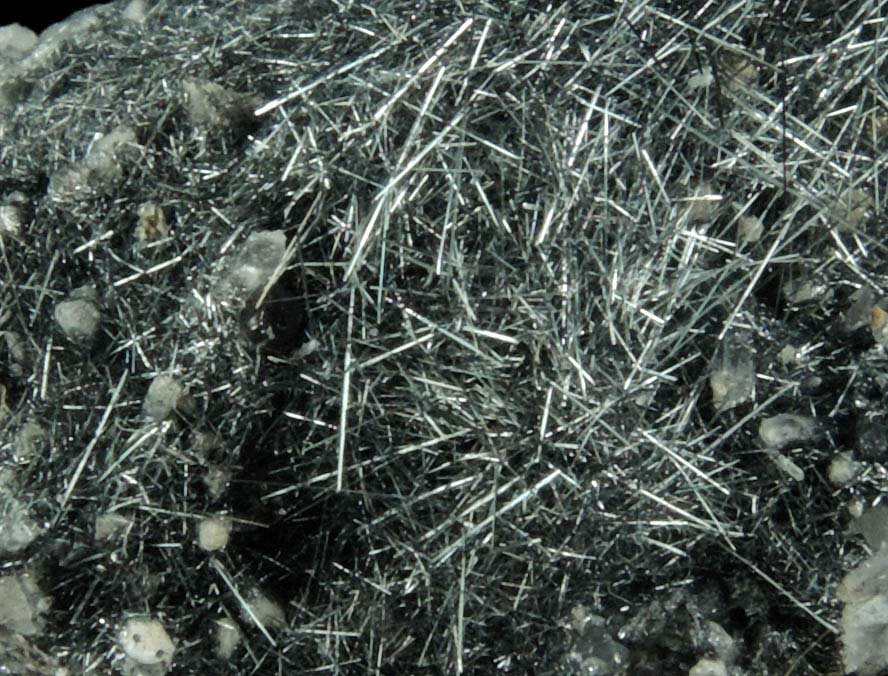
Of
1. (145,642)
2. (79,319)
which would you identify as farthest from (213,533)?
(79,319)

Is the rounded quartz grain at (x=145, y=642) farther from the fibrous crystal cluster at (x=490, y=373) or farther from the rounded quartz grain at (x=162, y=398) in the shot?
the rounded quartz grain at (x=162, y=398)

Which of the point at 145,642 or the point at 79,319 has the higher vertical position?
the point at 79,319

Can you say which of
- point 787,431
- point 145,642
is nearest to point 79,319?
point 145,642

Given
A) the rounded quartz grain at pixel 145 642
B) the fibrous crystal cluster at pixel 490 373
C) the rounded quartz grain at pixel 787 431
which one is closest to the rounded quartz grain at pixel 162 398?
the fibrous crystal cluster at pixel 490 373

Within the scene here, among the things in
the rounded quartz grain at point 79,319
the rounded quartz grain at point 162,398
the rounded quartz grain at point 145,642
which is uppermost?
the rounded quartz grain at point 79,319

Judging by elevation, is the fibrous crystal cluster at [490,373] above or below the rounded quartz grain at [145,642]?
above

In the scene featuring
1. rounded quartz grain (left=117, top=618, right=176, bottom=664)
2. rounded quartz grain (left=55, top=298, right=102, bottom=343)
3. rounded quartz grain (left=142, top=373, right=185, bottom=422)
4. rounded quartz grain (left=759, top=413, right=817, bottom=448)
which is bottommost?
rounded quartz grain (left=117, top=618, right=176, bottom=664)

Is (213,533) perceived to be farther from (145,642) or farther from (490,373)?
(490,373)

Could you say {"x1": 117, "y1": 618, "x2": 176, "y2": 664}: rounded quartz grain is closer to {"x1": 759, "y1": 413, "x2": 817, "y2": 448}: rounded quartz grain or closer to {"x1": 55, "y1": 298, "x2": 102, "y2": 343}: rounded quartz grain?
{"x1": 55, "y1": 298, "x2": 102, "y2": 343}: rounded quartz grain

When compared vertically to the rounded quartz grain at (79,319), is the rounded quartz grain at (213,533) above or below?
below

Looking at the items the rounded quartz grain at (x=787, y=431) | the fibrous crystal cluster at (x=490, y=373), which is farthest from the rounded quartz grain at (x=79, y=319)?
the rounded quartz grain at (x=787, y=431)

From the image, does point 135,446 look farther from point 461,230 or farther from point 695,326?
point 695,326

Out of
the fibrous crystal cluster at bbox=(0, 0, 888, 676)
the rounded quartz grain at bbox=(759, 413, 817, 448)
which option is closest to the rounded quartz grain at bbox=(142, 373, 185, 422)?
the fibrous crystal cluster at bbox=(0, 0, 888, 676)
